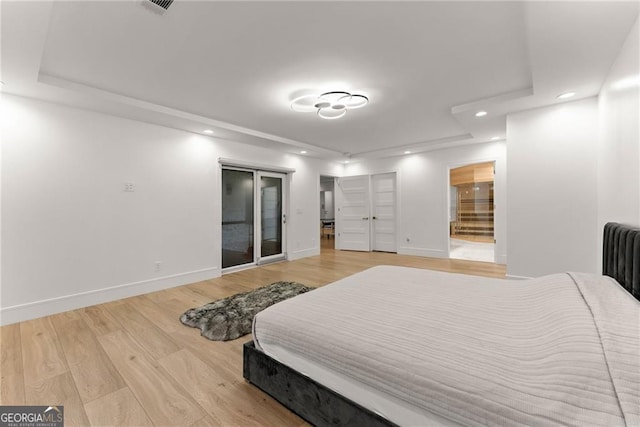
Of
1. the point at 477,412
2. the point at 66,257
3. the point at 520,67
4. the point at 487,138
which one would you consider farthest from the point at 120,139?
the point at 487,138

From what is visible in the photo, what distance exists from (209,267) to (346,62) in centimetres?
381

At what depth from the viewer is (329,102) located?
3393mm

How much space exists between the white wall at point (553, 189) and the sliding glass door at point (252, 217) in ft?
14.2

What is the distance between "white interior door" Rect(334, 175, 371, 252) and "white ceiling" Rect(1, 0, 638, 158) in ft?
11.6

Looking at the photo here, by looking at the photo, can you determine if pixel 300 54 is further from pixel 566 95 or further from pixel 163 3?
pixel 566 95

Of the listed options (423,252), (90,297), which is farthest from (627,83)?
(90,297)

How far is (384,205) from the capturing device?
707cm

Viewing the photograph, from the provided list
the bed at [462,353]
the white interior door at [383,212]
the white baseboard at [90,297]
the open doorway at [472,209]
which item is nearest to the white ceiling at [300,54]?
the bed at [462,353]

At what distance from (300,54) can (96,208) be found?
320cm

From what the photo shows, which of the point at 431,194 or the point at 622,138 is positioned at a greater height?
the point at 622,138

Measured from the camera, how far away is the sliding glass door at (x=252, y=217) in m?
5.03

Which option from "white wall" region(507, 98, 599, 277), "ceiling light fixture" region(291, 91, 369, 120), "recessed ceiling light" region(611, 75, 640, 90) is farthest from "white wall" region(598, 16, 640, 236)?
"ceiling light fixture" region(291, 91, 369, 120)

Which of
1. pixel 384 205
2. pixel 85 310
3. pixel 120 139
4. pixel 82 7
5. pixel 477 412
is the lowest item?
pixel 85 310

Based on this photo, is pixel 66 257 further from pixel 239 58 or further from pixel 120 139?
pixel 239 58
